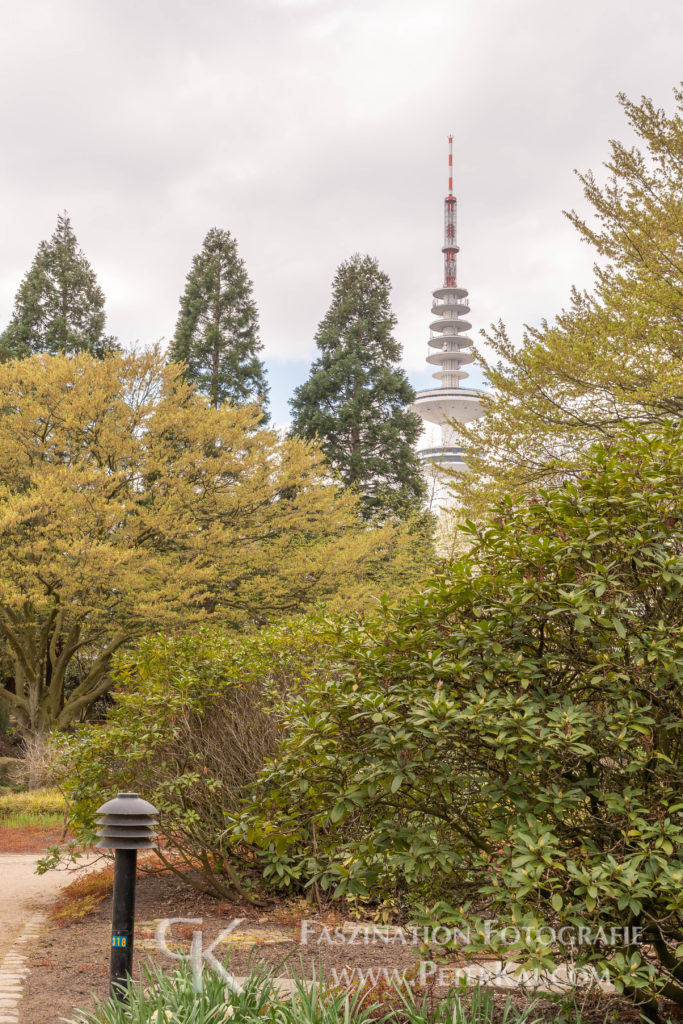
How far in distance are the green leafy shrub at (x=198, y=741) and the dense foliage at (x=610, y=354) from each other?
21.8 ft

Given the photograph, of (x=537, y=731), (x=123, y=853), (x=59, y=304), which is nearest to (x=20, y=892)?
(x=123, y=853)

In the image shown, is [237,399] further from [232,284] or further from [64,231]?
[64,231]

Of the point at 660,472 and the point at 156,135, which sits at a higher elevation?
the point at 156,135

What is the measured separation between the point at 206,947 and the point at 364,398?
24.6 metres

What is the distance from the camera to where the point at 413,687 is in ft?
9.82

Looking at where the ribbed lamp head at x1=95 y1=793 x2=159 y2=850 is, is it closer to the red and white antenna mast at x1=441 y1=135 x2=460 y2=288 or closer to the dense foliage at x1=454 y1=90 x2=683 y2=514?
the dense foliage at x1=454 y1=90 x2=683 y2=514

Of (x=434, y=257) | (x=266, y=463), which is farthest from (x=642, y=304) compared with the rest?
(x=434, y=257)

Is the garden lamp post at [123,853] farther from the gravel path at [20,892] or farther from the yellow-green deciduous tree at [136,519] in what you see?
the yellow-green deciduous tree at [136,519]

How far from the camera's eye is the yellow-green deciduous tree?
1441cm

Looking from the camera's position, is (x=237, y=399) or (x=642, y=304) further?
(x=237, y=399)

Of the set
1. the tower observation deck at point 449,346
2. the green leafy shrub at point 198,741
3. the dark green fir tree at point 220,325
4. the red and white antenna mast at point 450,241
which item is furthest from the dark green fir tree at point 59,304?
the red and white antenna mast at point 450,241

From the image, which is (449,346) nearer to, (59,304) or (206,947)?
(59,304)

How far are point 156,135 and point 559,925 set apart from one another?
36.6ft

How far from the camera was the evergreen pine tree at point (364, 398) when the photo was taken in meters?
27.4
